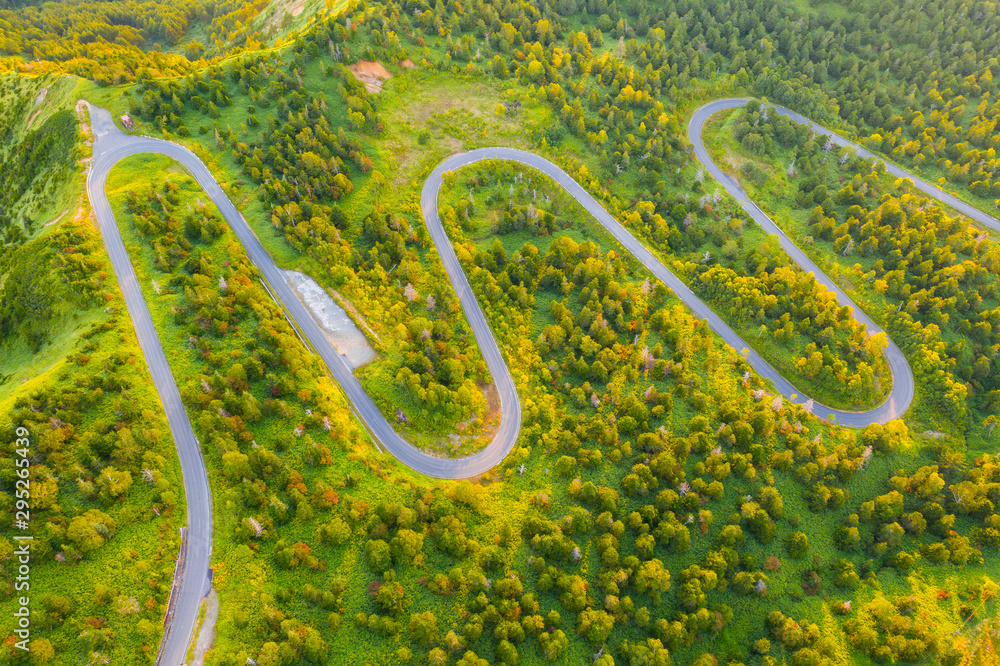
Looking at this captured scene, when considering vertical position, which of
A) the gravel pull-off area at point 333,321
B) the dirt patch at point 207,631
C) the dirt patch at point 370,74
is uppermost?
the dirt patch at point 370,74

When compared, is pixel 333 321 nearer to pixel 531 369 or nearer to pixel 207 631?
pixel 531 369

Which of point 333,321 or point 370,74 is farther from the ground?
point 370,74

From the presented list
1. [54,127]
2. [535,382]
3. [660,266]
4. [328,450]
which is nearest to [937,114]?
[660,266]

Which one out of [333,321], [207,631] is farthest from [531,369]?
[207,631]

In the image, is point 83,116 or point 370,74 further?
point 370,74

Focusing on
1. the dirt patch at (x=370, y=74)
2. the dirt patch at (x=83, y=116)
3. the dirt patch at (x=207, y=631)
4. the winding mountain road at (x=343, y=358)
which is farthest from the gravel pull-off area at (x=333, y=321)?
the dirt patch at (x=370, y=74)

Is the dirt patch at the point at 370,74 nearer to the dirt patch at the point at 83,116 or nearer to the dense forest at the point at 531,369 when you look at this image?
the dense forest at the point at 531,369

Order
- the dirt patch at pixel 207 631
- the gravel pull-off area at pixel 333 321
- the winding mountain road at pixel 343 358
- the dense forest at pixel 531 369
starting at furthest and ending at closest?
1. the gravel pull-off area at pixel 333 321
2. the winding mountain road at pixel 343 358
3. the dense forest at pixel 531 369
4. the dirt patch at pixel 207 631
